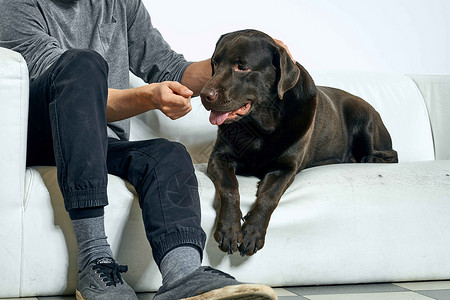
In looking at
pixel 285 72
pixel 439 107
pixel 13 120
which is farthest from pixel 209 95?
pixel 439 107

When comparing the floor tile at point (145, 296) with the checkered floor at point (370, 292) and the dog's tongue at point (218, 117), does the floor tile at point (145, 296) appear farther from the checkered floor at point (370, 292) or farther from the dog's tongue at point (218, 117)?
the dog's tongue at point (218, 117)

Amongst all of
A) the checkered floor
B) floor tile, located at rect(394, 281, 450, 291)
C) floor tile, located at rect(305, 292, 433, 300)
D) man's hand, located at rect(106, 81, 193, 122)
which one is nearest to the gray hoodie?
man's hand, located at rect(106, 81, 193, 122)

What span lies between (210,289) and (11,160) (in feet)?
1.92

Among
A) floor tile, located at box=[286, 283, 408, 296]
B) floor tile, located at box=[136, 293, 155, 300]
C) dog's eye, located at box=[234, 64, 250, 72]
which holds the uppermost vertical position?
dog's eye, located at box=[234, 64, 250, 72]

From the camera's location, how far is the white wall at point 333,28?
9.17 feet

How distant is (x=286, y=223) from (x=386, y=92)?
1.18 meters

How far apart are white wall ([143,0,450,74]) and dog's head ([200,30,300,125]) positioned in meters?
1.25

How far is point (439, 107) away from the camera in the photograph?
240 centimetres

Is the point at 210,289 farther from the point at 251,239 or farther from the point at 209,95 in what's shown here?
the point at 209,95

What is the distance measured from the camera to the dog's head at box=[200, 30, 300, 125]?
58.1 inches

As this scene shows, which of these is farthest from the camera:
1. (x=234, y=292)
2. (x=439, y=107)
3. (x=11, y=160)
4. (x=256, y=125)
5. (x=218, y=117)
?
(x=439, y=107)

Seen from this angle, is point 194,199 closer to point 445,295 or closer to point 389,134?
point 445,295

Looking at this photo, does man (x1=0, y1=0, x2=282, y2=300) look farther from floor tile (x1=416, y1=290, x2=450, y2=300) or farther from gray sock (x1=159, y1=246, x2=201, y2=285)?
floor tile (x1=416, y1=290, x2=450, y2=300)

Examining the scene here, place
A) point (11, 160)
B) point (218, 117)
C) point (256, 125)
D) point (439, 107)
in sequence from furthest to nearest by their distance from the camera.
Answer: point (439, 107) < point (256, 125) < point (218, 117) < point (11, 160)
